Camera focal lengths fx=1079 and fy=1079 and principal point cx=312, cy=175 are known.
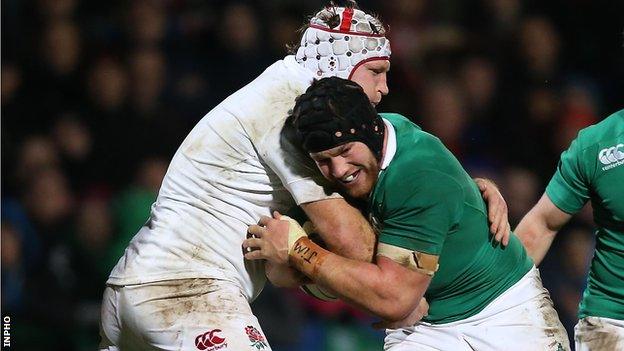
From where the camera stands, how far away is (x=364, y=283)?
3801 millimetres

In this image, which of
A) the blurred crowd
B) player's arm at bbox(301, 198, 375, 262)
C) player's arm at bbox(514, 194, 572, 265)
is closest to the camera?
player's arm at bbox(301, 198, 375, 262)

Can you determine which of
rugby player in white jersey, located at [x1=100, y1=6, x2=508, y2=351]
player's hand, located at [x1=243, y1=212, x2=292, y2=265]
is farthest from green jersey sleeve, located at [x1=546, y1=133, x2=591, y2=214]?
player's hand, located at [x1=243, y1=212, x2=292, y2=265]

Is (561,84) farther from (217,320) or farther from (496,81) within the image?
(217,320)

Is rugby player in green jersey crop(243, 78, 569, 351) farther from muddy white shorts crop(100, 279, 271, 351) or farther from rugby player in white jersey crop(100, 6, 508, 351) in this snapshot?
muddy white shorts crop(100, 279, 271, 351)

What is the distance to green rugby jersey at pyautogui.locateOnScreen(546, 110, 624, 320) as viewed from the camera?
4523mm

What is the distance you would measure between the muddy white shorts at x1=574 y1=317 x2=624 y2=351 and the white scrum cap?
58.3 inches

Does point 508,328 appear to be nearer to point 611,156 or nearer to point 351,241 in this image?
point 351,241

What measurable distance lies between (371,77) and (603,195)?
3.76 feet

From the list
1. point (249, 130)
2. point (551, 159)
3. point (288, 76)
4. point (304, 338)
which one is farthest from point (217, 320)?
point (551, 159)

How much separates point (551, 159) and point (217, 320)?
480cm

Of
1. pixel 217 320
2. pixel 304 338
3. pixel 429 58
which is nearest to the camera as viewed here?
pixel 217 320

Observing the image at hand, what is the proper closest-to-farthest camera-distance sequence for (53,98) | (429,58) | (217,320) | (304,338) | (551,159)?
(217,320), (304,338), (53,98), (551,159), (429,58)

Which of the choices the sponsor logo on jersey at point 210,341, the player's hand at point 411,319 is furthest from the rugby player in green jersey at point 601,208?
the sponsor logo on jersey at point 210,341

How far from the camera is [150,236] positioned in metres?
4.09
